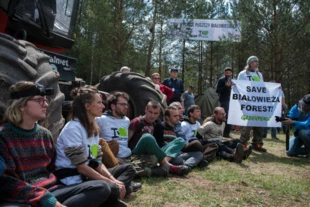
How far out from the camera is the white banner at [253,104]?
6.69 meters

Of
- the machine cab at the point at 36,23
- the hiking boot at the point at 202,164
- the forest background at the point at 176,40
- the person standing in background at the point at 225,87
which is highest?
the forest background at the point at 176,40

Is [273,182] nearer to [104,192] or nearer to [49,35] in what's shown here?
[104,192]

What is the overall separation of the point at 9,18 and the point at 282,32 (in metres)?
12.0

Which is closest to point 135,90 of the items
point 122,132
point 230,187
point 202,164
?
point 122,132

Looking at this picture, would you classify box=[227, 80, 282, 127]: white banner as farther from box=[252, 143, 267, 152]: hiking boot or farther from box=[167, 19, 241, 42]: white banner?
box=[167, 19, 241, 42]: white banner

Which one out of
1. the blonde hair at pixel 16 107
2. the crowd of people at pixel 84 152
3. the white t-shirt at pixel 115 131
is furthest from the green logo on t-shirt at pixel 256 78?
the blonde hair at pixel 16 107

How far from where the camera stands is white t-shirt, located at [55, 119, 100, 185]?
102 inches

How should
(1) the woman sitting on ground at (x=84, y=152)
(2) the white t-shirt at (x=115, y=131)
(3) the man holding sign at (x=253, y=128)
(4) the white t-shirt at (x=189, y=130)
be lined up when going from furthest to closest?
(3) the man holding sign at (x=253, y=128) → (4) the white t-shirt at (x=189, y=130) → (2) the white t-shirt at (x=115, y=131) → (1) the woman sitting on ground at (x=84, y=152)

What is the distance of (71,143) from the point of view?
8.58ft

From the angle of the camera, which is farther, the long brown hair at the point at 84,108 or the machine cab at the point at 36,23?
the machine cab at the point at 36,23

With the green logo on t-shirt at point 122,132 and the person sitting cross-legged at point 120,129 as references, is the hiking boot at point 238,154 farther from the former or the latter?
the green logo on t-shirt at point 122,132

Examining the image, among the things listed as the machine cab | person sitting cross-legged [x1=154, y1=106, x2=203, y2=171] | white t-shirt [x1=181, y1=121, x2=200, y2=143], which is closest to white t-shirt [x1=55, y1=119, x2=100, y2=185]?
the machine cab

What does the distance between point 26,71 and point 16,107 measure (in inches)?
13.8

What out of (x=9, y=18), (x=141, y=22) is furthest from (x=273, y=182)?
(x=141, y=22)
